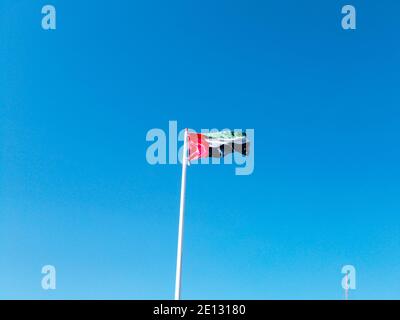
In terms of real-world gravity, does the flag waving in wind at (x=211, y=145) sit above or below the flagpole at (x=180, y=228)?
above

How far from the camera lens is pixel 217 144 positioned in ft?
76.9

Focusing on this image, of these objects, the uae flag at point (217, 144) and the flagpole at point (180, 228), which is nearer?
the flagpole at point (180, 228)

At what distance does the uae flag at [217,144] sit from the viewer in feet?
76.0

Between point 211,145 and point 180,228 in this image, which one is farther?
point 211,145

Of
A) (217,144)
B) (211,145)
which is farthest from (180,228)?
(217,144)

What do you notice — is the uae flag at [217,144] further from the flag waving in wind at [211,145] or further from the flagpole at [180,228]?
the flagpole at [180,228]

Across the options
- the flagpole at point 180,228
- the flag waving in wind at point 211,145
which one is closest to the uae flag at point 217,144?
the flag waving in wind at point 211,145

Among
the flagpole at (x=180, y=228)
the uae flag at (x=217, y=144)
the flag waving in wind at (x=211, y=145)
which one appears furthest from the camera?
the uae flag at (x=217, y=144)

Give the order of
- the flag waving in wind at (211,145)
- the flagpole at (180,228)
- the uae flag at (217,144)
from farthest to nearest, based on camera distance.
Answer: the uae flag at (217,144) → the flag waving in wind at (211,145) → the flagpole at (180,228)

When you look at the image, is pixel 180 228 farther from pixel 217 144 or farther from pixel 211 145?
pixel 217 144
